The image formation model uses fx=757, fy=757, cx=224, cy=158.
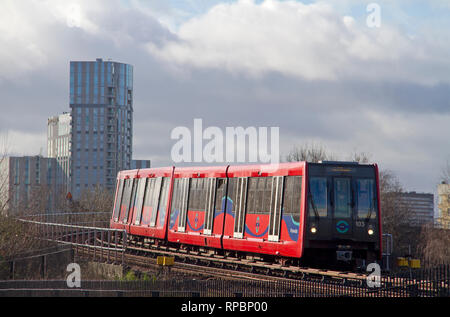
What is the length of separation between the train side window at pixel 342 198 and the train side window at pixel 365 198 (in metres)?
0.32

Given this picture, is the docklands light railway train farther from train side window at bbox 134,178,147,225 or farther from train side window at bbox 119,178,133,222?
train side window at bbox 119,178,133,222

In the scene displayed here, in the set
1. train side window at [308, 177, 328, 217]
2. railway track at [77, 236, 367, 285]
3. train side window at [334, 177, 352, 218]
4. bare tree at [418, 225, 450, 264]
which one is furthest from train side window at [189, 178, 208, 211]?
bare tree at [418, 225, 450, 264]

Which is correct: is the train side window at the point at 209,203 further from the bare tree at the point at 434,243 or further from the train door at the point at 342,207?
the bare tree at the point at 434,243

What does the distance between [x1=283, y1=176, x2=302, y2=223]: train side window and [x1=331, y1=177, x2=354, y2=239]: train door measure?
1.11 metres

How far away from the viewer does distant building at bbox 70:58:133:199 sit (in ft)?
578

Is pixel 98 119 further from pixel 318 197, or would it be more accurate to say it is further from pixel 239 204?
pixel 318 197

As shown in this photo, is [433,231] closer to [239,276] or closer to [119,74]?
[239,276]

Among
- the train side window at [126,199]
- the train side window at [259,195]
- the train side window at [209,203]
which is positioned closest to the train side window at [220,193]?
the train side window at [209,203]

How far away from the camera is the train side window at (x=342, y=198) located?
24.2 m

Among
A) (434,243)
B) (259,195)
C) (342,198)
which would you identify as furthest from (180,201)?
(434,243)
